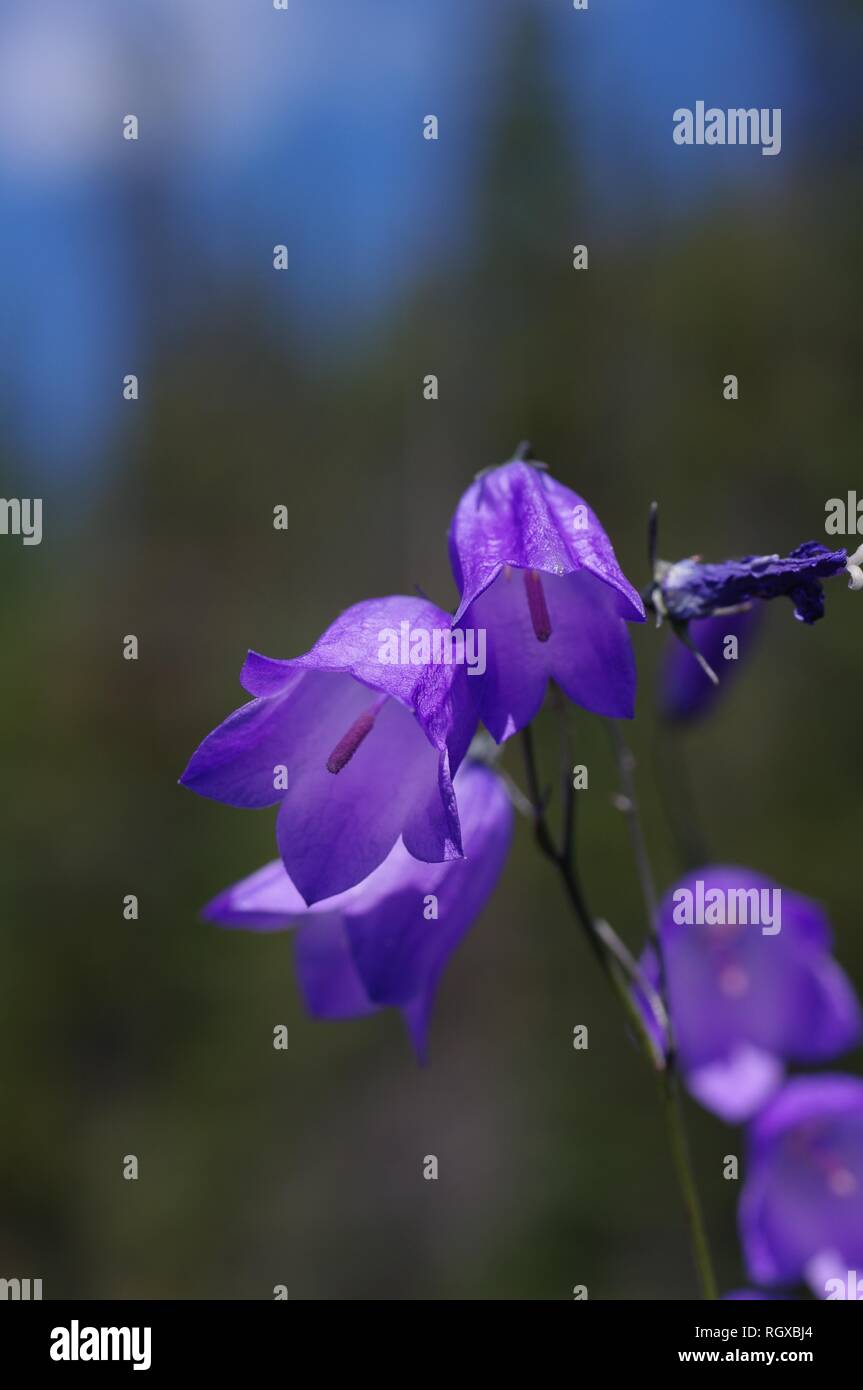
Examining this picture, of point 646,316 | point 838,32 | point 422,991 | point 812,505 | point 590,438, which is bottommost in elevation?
point 422,991

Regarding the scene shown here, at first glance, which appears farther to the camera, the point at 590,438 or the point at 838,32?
the point at 590,438

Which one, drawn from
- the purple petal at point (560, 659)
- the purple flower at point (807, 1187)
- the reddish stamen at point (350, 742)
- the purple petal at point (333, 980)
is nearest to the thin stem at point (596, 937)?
the purple petal at point (560, 659)

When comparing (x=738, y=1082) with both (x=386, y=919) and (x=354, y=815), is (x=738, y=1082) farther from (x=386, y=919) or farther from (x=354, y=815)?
(x=354, y=815)

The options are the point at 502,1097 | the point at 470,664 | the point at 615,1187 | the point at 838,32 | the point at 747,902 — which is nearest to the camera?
the point at 470,664

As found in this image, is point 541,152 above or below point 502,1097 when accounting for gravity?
above
